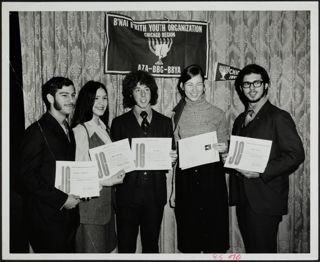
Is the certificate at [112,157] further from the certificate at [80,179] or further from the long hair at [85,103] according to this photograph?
the long hair at [85,103]

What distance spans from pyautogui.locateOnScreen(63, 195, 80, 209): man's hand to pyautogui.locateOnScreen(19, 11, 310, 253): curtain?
0.57 m

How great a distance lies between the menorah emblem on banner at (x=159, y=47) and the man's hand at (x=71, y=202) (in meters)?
1.03

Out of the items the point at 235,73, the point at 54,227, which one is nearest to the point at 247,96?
the point at 235,73

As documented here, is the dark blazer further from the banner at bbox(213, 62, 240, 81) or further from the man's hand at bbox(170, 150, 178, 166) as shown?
the banner at bbox(213, 62, 240, 81)

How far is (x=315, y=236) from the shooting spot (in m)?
2.22

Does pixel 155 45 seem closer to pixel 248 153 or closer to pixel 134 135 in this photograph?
pixel 134 135

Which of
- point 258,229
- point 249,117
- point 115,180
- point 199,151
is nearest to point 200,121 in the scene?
point 199,151

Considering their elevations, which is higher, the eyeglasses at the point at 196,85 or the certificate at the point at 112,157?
the eyeglasses at the point at 196,85

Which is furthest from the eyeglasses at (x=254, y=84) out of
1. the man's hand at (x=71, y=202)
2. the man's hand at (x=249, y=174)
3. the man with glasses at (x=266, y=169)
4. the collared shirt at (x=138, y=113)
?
the man's hand at (x=71, y=202)

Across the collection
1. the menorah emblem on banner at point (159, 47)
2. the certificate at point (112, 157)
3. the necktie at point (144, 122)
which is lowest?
the certificate at point (112, 157)

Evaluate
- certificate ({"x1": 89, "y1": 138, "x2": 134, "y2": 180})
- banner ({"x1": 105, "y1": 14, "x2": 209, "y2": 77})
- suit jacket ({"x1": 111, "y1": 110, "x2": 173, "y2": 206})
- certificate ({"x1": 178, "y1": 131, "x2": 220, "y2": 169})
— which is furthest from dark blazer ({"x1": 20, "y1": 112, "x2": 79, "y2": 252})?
certificate ({"x1": 178, "y1": 131, "x2": 220, "y2": 169})

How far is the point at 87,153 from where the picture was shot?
212 cm

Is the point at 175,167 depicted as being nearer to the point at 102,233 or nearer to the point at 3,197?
the point at 102,233

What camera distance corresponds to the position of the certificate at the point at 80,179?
83.2 inches
